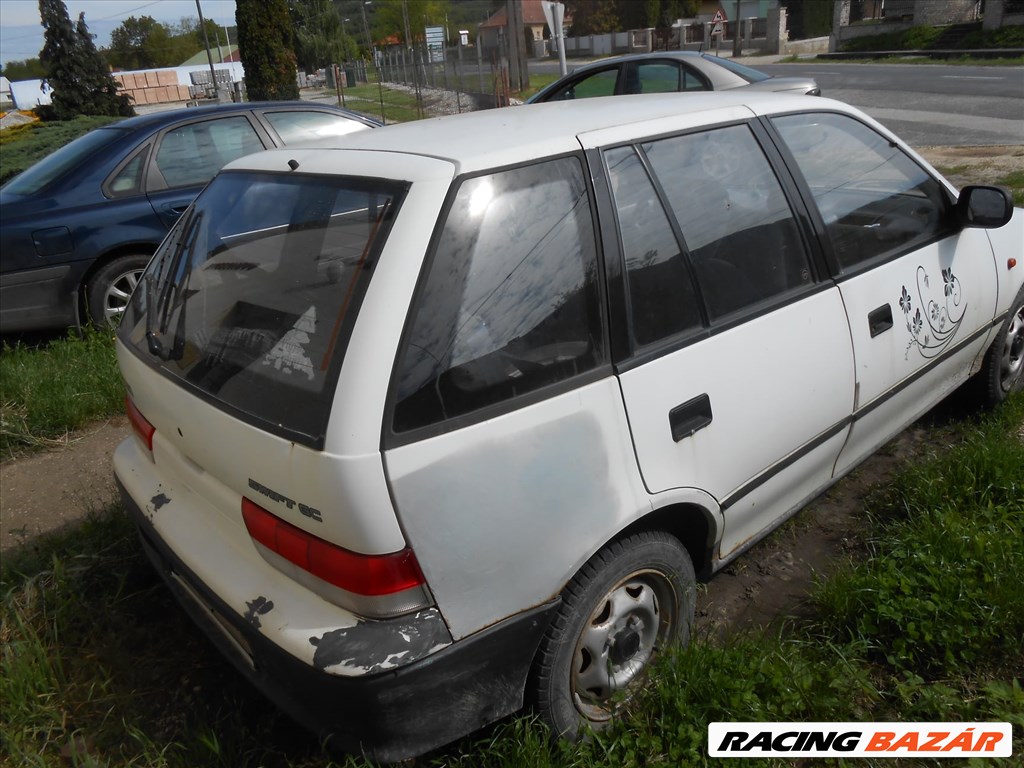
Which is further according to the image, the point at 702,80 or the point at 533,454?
the point at 702,80

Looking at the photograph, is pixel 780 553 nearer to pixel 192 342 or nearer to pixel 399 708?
pixel 399 708

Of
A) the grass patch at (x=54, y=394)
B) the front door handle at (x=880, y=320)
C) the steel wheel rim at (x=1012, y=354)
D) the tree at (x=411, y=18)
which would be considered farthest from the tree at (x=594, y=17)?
the front door handle at (x=880, y=320)

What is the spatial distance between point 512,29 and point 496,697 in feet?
88.1

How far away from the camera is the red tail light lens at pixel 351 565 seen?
5.89 feet

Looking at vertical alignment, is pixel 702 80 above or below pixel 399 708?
above

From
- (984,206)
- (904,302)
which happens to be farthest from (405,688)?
(984,206)

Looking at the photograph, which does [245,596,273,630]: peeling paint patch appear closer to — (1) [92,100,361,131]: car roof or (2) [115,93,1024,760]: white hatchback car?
(2) [115,93,1024,760]: white hatchback car

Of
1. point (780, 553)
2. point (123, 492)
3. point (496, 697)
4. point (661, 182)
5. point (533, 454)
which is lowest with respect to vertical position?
point (780, 553)

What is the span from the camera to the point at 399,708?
72.8 inches

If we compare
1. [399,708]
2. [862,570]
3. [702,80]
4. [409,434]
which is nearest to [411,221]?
[409,434]

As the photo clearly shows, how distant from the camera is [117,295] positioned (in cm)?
581

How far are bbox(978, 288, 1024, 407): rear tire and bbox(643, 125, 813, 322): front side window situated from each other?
1594 millimetres

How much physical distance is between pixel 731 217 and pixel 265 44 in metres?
27.2

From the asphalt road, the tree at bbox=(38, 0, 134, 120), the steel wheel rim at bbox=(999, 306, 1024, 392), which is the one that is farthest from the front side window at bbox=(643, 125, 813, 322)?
the tree at bbox=(38, 0, 134, 120)
